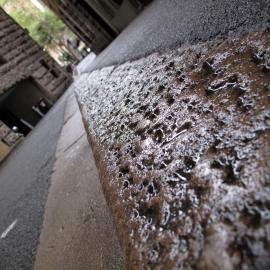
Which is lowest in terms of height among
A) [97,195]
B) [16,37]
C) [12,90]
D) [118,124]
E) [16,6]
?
[97,195]

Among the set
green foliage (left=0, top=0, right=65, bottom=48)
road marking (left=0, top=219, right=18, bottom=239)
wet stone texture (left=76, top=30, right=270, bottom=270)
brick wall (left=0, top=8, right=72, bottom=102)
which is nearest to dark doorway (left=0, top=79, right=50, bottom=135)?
brick wall (left=0, top=8, right=72, bottom=102)

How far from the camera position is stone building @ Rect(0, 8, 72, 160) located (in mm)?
9995

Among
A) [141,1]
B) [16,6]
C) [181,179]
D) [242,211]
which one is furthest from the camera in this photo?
[16,6]

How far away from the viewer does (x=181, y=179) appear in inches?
19.2

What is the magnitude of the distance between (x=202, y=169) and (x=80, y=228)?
0.91 metres

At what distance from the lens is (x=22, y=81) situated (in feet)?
35.1

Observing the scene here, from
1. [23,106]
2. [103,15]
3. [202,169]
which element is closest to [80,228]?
[202,169]

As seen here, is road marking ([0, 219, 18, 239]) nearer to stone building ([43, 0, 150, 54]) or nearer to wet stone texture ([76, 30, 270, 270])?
wet stone texture ([76, 30, 270, 270])

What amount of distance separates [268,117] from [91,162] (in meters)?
1.32

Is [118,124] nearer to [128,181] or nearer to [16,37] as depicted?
[128,181]

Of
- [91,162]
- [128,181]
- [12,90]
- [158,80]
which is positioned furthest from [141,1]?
[12,90]

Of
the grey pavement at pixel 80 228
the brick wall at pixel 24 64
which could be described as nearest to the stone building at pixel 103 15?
the brick wall at pixel 24 64

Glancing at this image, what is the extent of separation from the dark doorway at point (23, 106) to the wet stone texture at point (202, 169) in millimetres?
10144

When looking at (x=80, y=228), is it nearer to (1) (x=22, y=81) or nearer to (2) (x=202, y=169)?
(2) (x=202, y=169)
